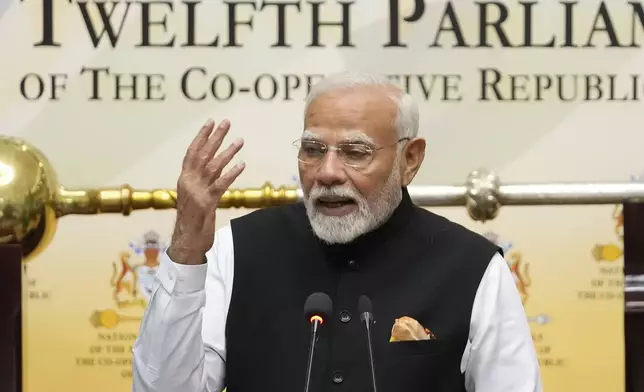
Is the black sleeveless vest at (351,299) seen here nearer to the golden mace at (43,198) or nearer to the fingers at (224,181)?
the golden mace at (43,198)

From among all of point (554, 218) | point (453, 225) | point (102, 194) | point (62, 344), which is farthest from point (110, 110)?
point (554, 218)

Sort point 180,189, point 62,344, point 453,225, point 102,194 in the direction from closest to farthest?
1. point 180,189
2. point 453,225
3. point 102,194
4. point 62,344

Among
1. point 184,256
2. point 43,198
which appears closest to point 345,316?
point 184,256

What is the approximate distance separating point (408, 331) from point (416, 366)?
0.07m

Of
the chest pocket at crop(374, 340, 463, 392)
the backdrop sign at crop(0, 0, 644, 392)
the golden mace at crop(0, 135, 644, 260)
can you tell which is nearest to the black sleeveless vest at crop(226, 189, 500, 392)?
the chest pocket at crop(374, 340, 463, 392)

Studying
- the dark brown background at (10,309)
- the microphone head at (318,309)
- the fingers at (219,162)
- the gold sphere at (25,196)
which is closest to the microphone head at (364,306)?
the microphone head at (318,309)

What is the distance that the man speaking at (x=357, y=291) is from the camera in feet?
6.31

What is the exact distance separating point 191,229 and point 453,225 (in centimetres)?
75

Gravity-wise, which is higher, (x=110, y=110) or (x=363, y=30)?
(x=363, y=30)

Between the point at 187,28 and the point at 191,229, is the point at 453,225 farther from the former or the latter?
the point at 187,28

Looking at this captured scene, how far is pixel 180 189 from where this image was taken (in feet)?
5.56

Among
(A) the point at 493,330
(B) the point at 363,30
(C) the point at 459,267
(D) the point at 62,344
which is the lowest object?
(D) the point at 62,344

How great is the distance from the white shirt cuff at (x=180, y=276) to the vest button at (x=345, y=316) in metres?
0.35

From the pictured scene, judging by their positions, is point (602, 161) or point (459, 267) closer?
point (459, 267)
